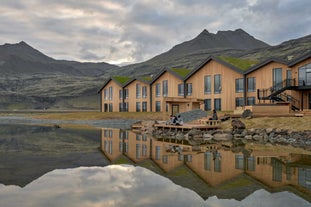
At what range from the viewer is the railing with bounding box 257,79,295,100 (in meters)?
42.4

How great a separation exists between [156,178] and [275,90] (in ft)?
114

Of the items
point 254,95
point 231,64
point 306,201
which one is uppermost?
point 231,64

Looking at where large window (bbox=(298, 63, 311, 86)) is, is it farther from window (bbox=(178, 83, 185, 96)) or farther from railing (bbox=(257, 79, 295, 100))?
window (bbox=(178, 83, 185, 96))

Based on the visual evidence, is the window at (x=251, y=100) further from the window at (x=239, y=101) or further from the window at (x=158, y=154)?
the window at (x=158, y=154)

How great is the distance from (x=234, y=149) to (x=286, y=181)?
9.57m

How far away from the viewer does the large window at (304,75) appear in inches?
1671

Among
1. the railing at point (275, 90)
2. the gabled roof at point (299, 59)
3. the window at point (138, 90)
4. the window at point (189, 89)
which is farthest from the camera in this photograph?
the window at point (138, 90)

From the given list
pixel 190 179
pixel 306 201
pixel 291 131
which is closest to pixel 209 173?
pixel 190 179

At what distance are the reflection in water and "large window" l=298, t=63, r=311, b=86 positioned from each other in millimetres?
33901

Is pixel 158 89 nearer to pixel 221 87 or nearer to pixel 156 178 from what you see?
pixel 221 87

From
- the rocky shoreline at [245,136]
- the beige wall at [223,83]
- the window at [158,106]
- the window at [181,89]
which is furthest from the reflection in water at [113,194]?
the window at [158,106]

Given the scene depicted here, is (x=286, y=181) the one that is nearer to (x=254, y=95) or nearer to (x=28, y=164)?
(x=28, y=164)

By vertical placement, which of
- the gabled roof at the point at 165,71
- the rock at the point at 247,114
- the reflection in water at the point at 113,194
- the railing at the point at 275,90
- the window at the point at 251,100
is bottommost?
the reflection in water at the point at 113,194

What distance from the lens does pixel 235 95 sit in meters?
50.1
